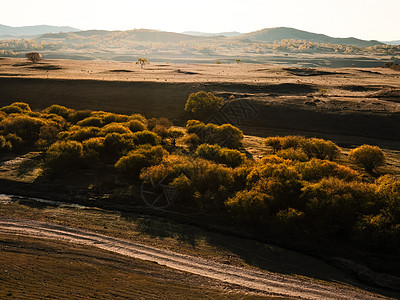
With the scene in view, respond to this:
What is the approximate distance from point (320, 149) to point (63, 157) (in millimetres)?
42173

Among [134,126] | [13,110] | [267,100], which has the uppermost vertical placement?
[267,100]

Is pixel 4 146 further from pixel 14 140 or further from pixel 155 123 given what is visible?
pixel 155 123

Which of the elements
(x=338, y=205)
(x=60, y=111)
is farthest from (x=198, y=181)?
(x=60, y=111)

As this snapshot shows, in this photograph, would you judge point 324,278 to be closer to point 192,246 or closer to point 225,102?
point 192,246

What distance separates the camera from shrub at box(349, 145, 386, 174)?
49844mm

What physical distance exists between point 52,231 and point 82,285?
12.2 metres

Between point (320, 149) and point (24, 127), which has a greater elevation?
point (24, 127)

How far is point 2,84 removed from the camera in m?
112

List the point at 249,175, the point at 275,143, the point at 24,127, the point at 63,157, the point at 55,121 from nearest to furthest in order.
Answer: the point at 249,175 < the point at 63,157 < the point at 275,143 < the point at 24,127 < the point at 55,121

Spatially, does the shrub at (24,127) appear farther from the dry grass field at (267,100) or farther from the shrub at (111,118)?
the dry grass field at (267,100)

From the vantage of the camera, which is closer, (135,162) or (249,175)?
(249,175)

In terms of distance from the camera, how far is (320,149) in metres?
53.4

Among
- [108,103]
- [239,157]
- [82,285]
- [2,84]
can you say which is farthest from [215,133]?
[2,84]

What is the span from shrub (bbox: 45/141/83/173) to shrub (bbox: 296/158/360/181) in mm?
33950
